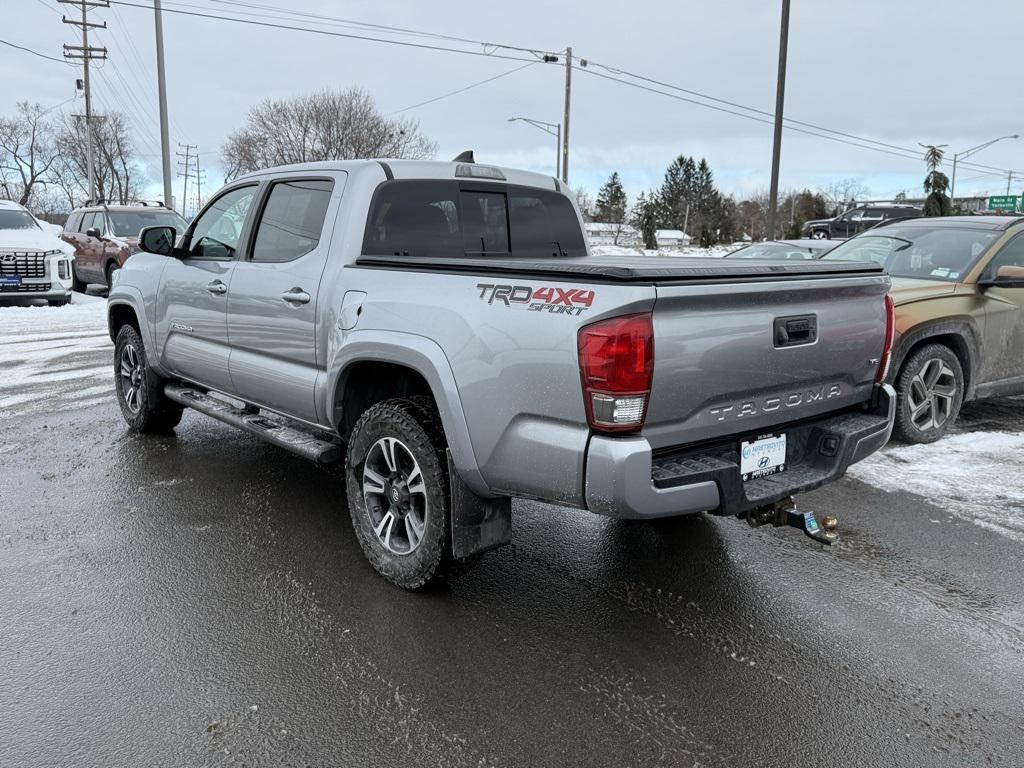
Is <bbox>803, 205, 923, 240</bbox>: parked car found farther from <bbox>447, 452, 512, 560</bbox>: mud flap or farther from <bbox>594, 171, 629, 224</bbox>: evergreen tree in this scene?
<bbox>594, 171, 629, 224</bbox>: evergreen tree

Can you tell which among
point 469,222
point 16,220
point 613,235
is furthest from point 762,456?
point 613,235

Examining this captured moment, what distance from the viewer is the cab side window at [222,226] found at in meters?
5.23

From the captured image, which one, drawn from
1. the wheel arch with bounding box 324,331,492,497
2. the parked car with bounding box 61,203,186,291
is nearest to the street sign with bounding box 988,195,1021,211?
the parked car with bounding box 61,203,186,291

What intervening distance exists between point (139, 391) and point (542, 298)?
4737 millimetres

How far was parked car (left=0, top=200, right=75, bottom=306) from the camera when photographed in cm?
1497

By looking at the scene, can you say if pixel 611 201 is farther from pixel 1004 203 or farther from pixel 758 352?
pixel 758 352

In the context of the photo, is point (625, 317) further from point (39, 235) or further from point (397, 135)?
point (397, 135)

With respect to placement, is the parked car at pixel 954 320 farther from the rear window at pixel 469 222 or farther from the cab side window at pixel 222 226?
the cab side window at pixel 222 226

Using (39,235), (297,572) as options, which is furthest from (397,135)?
(297,572)

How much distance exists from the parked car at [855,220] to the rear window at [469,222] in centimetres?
3039

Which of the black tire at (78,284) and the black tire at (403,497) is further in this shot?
the black tire at (78,284)

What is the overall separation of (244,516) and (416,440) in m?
1.79

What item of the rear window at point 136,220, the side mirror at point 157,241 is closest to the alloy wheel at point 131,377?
the side mirror at point 157,241

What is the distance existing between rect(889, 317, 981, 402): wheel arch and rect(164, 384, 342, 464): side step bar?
4320mm
